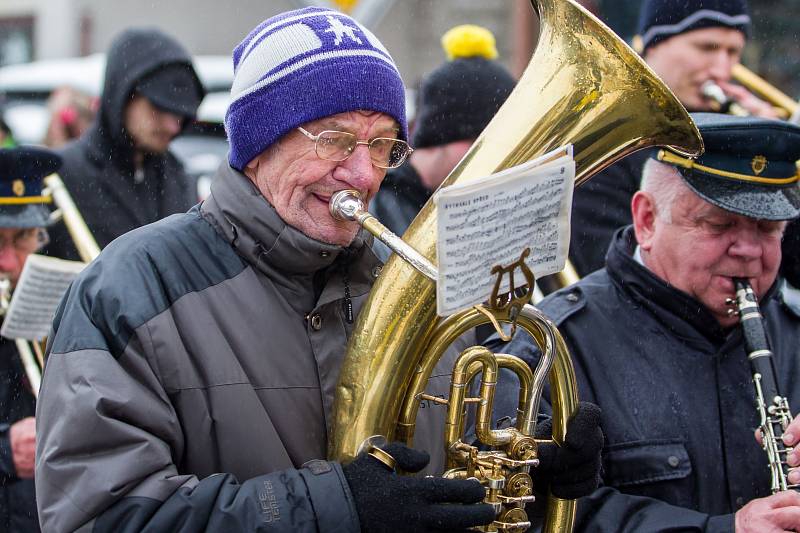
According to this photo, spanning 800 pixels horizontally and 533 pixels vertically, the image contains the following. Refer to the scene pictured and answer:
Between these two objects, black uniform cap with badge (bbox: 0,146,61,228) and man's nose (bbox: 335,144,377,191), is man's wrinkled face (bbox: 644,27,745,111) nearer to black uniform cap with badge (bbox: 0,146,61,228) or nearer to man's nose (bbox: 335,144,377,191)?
black uniform cap with badge (bbox: 0,146,61,228)

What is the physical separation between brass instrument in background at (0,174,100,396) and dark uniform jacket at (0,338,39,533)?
1.4 inches

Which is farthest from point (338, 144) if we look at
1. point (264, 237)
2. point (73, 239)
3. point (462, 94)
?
point (462, 94)

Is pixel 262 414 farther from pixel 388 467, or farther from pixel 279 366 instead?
pixel 388 467

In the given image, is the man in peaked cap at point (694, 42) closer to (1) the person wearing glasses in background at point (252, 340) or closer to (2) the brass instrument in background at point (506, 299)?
(2) the brass instrument in background at point (506, 299)

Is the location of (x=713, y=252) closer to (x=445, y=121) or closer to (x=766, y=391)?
(x=766, y=391)

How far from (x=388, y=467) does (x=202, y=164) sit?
7.79 metres

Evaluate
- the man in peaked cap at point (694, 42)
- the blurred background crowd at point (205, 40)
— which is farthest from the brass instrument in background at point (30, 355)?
the blurred background crowd at point (205, 40)

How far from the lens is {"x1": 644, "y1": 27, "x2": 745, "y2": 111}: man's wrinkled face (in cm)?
527

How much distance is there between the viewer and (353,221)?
105 inches

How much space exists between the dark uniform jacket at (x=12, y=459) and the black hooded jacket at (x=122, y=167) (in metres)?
1.46

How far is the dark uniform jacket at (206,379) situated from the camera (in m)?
2.35

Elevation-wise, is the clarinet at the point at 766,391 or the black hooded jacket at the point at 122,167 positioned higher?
the black hooded jacket at the point at 122,167

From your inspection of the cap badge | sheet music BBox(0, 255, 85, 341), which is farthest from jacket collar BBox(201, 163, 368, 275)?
sheet music BBox(0, 255, 85, 341)

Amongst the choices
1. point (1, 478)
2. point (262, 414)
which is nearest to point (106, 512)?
point (262, 414)
